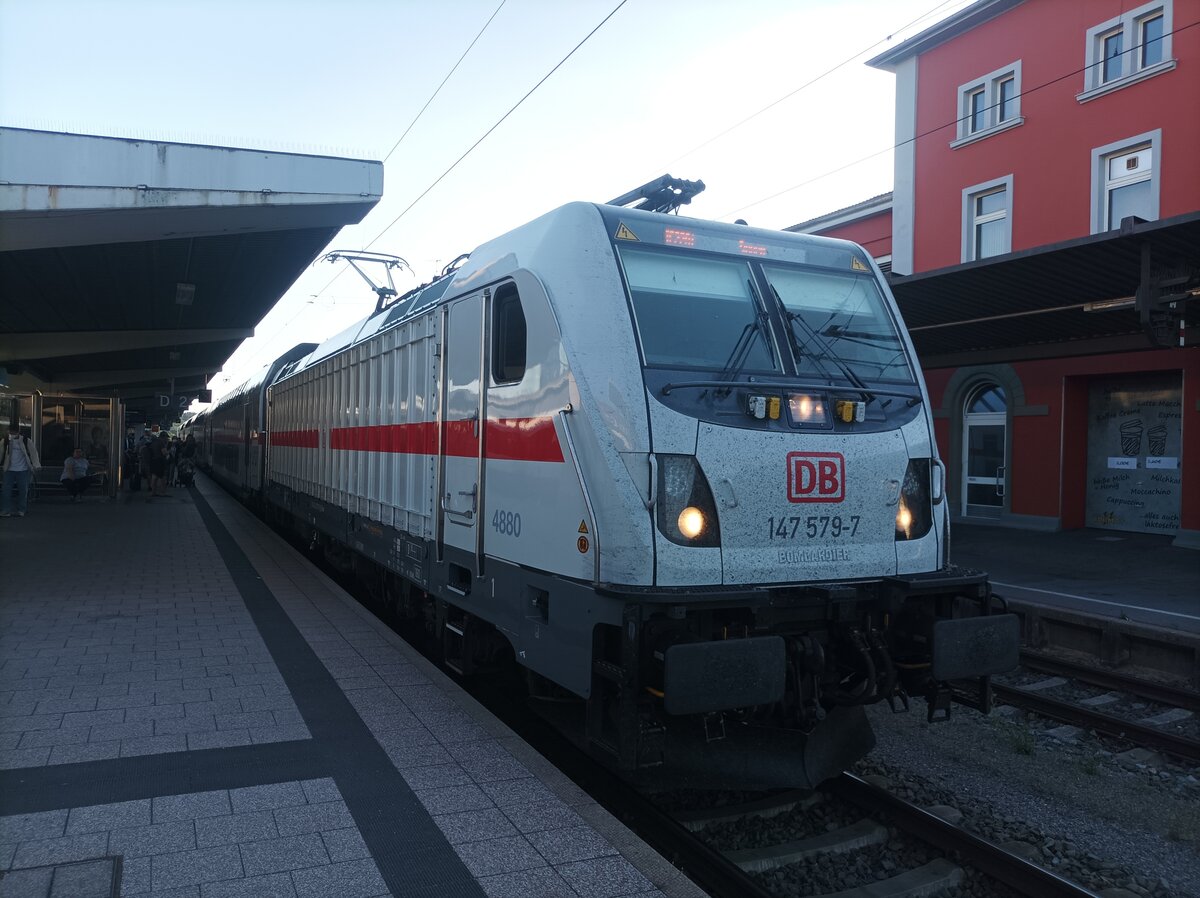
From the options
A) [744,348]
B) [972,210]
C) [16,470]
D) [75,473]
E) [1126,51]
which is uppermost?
[1126,51]

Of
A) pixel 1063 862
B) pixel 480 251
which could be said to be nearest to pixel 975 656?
pixel 1063 862

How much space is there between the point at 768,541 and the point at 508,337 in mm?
1992

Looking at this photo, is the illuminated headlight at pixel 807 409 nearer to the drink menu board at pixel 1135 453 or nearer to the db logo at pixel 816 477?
the db logo at pixel 816 477

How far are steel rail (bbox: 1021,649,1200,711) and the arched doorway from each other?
9.94 meters

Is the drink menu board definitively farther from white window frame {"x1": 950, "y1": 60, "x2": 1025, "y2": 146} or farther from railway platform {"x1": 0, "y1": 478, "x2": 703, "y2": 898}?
railway platform {"x1": 0, "y1": 478, "x2": 703, "y2": 898}

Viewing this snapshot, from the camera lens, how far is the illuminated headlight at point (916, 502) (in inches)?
207

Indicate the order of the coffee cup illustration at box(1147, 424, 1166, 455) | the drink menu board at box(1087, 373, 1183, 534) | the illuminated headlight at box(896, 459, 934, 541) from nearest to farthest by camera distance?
1. the illuminated headlight at box(896, 459, 934, 541)
2. the drink menu board at box(1087, 373, 1183, 534)
3. the coffee cup illustration at box(1147, 424, 1166, 455)

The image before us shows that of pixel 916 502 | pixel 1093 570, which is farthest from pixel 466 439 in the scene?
pixel 1093 570

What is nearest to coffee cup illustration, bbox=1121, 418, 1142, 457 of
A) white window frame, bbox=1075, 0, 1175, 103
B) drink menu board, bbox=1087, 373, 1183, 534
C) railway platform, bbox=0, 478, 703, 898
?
drink menu board, bbox=1087, 373, 1183, 534

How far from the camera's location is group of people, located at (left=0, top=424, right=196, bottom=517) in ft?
59.8

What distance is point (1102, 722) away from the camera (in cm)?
683

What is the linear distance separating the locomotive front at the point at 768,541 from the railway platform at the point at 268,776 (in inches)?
26.7

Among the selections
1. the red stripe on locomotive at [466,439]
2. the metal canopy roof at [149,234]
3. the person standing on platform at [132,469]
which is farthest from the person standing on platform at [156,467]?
the red stripe on locomotive at [466,439]

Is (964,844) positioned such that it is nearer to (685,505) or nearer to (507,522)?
(685,505)
